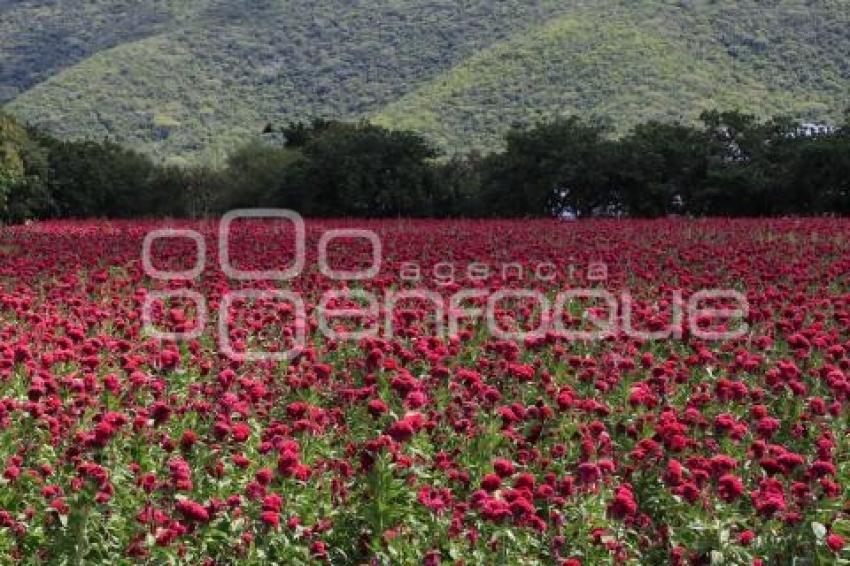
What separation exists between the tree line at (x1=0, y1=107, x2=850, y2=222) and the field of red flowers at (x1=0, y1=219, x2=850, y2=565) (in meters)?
19.3

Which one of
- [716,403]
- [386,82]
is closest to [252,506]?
[716,403]

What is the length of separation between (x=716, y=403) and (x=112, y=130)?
269 feet

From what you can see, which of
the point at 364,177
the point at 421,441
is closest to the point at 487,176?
the point at 364,177

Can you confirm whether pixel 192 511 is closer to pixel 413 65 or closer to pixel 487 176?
pixel 487 176

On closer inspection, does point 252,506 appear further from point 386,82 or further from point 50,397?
point 386,82

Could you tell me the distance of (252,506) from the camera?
4.77 metres

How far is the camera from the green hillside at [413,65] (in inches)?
2613
